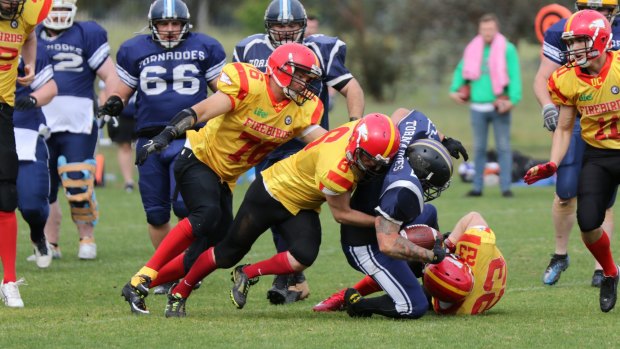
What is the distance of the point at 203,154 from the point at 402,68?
71.9 feet

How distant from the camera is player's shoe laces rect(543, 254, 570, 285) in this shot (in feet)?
25.0

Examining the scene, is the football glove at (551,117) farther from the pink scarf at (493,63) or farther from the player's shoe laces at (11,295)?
the pink scarf at (493,63)

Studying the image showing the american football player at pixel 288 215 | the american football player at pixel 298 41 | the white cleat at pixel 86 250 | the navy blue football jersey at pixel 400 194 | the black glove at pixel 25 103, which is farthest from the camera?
the white cleat at pixel 86 250

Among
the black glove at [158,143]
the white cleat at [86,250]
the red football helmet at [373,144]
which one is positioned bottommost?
the white cleat at [86,250]

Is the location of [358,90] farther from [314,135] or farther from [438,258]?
[438,258]

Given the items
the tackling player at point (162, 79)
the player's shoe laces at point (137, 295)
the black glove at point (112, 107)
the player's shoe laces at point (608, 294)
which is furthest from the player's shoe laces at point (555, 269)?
the black glove at point (112, 107)

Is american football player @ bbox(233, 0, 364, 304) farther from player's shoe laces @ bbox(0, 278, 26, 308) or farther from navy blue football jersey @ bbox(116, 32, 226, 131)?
player's shoe laces @ bbox(0, 278, 26, 308)

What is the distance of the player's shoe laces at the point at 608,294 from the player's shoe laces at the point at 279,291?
1.82m

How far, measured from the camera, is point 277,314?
6414 mm

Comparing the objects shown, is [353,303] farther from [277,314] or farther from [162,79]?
[162,79]

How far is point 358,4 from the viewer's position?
112ft

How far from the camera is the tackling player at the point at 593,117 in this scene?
646 centimetres

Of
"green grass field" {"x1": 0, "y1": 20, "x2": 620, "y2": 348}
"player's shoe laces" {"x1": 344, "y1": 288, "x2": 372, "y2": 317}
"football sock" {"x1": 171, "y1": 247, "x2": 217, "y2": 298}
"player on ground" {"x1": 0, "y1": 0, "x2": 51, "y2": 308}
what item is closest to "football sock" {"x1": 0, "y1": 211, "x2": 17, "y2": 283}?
"player on ground" {"x1": 0, "y1": 0, "x2": 51, "y2": 308}

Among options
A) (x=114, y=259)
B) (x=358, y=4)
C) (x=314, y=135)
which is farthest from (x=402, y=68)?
(x=314, y=135)
